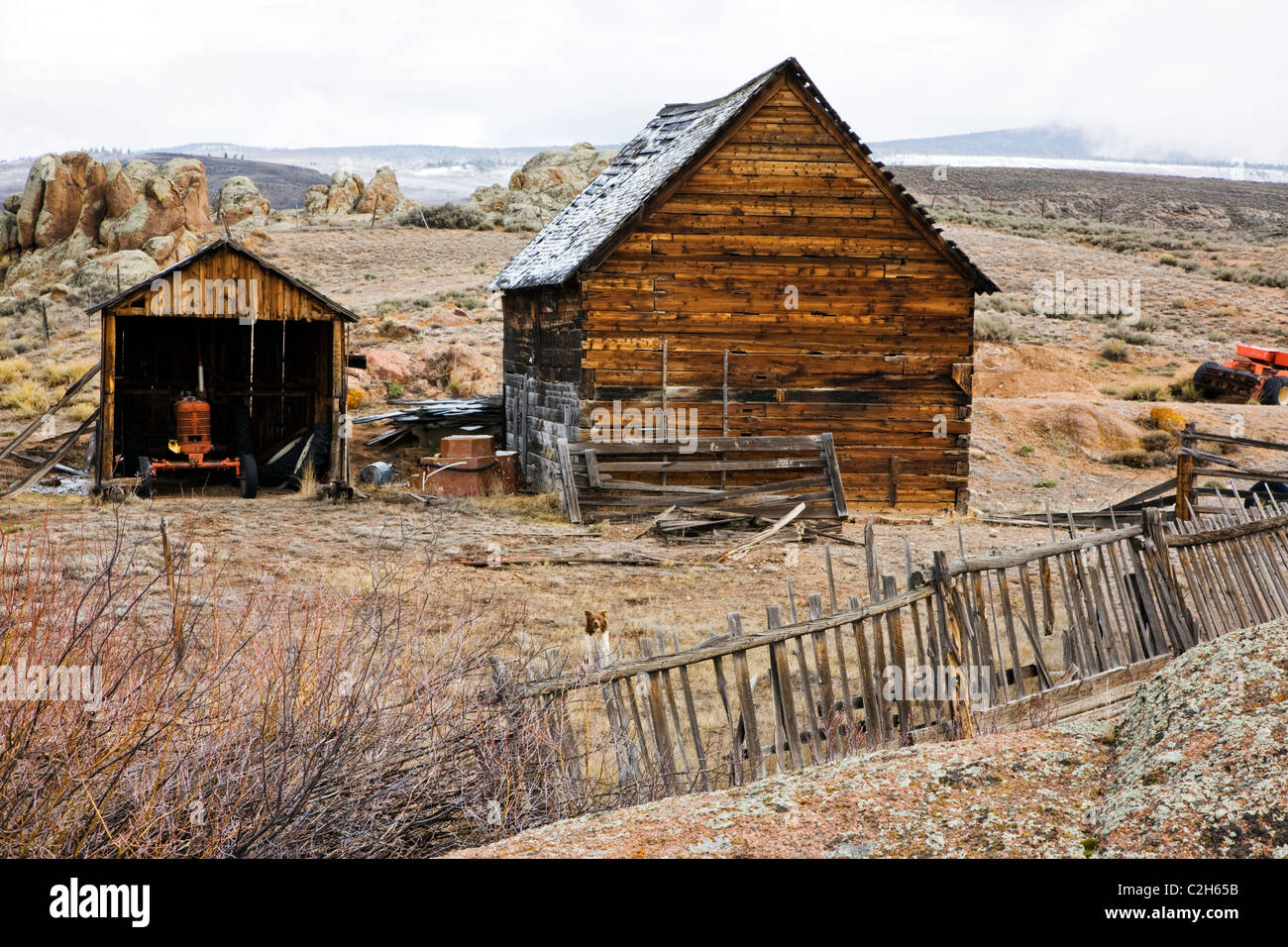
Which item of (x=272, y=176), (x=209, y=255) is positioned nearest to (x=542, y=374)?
(x=209, y=255)

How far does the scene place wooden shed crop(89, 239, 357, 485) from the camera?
1658cm

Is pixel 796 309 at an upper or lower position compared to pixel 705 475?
upper

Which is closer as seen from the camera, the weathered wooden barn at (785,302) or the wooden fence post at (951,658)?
the wooden fence post at (951,658)

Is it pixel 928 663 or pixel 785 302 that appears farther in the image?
pixel 785 302

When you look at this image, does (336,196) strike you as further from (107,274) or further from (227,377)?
(227,377)

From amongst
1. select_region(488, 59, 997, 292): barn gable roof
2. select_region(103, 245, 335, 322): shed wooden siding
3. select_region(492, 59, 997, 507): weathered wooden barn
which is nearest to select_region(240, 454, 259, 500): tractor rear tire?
select_region(103, 245, 335, 322): shed wooden siding

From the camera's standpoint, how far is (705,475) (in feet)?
56.7

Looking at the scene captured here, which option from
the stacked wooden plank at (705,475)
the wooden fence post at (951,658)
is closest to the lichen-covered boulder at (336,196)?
the stacked wooden plank at (705,475)

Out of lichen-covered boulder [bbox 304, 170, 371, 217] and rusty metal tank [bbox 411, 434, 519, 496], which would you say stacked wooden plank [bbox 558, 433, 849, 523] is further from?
lichen-covered boulder [bbox 304, 170, 371, 217]

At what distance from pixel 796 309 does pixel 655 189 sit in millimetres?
2821

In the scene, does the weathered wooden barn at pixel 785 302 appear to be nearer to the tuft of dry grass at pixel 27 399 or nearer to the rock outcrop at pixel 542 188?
the tuft of dry grass at pixel 27 399

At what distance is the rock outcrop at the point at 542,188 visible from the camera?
68.5 m

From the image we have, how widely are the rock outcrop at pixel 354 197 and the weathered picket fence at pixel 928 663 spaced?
228ft
